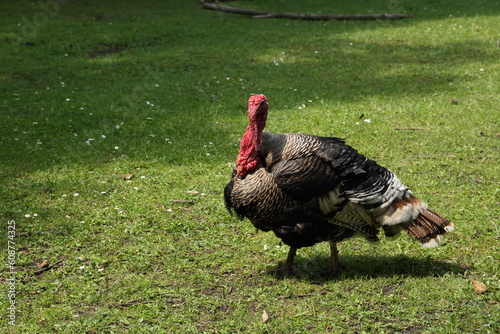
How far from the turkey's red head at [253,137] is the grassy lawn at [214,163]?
1095 mm

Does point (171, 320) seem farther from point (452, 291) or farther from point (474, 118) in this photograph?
point (474, 118)

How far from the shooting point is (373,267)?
5375mm

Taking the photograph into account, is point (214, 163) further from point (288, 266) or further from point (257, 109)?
point (257, 109)

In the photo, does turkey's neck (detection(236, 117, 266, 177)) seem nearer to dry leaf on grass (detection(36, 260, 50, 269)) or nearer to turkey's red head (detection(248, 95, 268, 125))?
turkey's red head (detection(248, 95, 268, 125))

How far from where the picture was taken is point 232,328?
4535 mm

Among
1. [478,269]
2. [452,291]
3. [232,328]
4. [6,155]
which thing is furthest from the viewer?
[6,155]

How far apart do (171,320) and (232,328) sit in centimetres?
49

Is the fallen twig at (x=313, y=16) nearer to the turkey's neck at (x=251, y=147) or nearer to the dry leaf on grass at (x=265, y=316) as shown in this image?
the turkey's neck at (x=251, y=147)

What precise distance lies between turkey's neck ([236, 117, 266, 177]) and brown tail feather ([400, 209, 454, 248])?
4.52ft

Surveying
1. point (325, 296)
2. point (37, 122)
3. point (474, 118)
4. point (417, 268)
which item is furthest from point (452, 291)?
point (37, 122)

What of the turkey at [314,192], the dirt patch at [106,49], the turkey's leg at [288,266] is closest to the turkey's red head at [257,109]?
the turkey at [314,192]

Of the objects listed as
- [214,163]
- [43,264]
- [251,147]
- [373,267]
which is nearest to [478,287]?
[373,267]

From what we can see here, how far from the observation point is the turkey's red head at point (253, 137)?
15.9ft

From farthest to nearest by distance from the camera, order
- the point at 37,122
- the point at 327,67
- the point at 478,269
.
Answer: the point at 327,67 → the point at 37,122 → the point at 478,269
